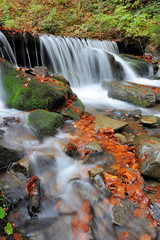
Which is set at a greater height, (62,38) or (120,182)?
(62,38)

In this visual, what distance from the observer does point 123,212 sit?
2029mm

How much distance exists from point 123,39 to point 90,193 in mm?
13518

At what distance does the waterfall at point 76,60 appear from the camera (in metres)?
8.41

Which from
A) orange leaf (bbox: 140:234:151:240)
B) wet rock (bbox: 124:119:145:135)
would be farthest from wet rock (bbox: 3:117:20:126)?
orange leaf (bbox: 140:234:151:240)

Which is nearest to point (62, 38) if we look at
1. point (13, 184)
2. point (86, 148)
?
point (86, 148)

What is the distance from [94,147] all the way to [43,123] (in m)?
1.28

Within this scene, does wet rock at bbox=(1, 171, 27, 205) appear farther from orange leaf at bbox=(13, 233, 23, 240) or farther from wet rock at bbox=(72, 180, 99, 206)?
wet rock at bbox=(72, 180, 99, 206)

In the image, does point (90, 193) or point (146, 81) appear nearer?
point (90, 193)

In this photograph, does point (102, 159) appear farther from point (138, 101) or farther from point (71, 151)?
point (138, 101)

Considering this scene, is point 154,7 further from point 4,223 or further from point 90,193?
point 4,223

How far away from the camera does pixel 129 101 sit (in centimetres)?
647

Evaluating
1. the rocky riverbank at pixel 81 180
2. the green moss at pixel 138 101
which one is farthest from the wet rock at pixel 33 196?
the green moss at pixel 138 101

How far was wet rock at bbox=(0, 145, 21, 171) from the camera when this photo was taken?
240 centimetres

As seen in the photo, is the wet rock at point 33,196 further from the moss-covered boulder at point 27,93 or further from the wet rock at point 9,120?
the moss-covered boulder at point 27,93
